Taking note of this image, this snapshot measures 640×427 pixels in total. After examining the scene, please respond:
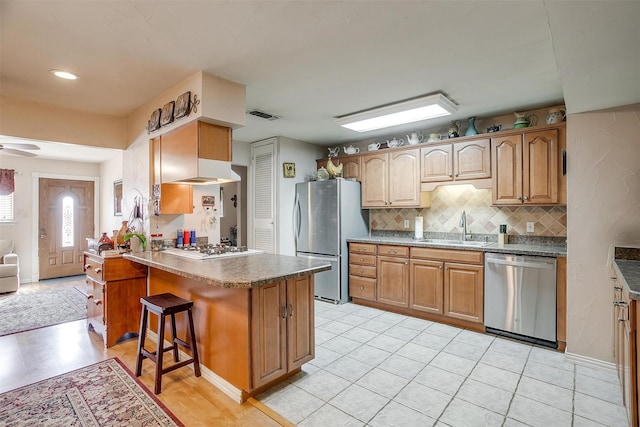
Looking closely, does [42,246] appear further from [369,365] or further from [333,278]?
[369,365]

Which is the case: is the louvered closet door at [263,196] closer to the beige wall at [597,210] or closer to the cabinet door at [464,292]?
the cabinet door at [464,292]

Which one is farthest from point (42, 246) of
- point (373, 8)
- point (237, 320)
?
point (373, 8)

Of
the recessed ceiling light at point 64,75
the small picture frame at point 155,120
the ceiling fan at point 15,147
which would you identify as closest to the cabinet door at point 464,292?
the small picture frame at point 155,120

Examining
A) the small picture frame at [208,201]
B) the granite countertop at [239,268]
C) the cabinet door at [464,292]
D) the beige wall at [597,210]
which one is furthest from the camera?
the small picture frame at [208,201]

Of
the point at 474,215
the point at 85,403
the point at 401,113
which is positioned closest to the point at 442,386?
the point at 474,215

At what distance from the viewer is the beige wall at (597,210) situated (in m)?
2.49

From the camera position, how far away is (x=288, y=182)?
4.95 m

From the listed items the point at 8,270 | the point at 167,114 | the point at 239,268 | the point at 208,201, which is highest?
the point at 167,114

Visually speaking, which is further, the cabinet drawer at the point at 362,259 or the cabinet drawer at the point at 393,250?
the cabinet drawer at the point at 362,259

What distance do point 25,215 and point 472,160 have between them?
7401 millimetres

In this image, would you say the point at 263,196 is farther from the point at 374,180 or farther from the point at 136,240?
the point at 136,240

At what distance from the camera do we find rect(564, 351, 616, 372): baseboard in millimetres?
2555

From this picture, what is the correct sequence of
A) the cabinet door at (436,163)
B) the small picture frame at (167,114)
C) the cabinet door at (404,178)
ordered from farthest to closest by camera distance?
the cabinet door at (404,178) → the cabinet door at (436,163) → the small picture frame at (167,114)

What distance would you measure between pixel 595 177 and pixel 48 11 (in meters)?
3.94
